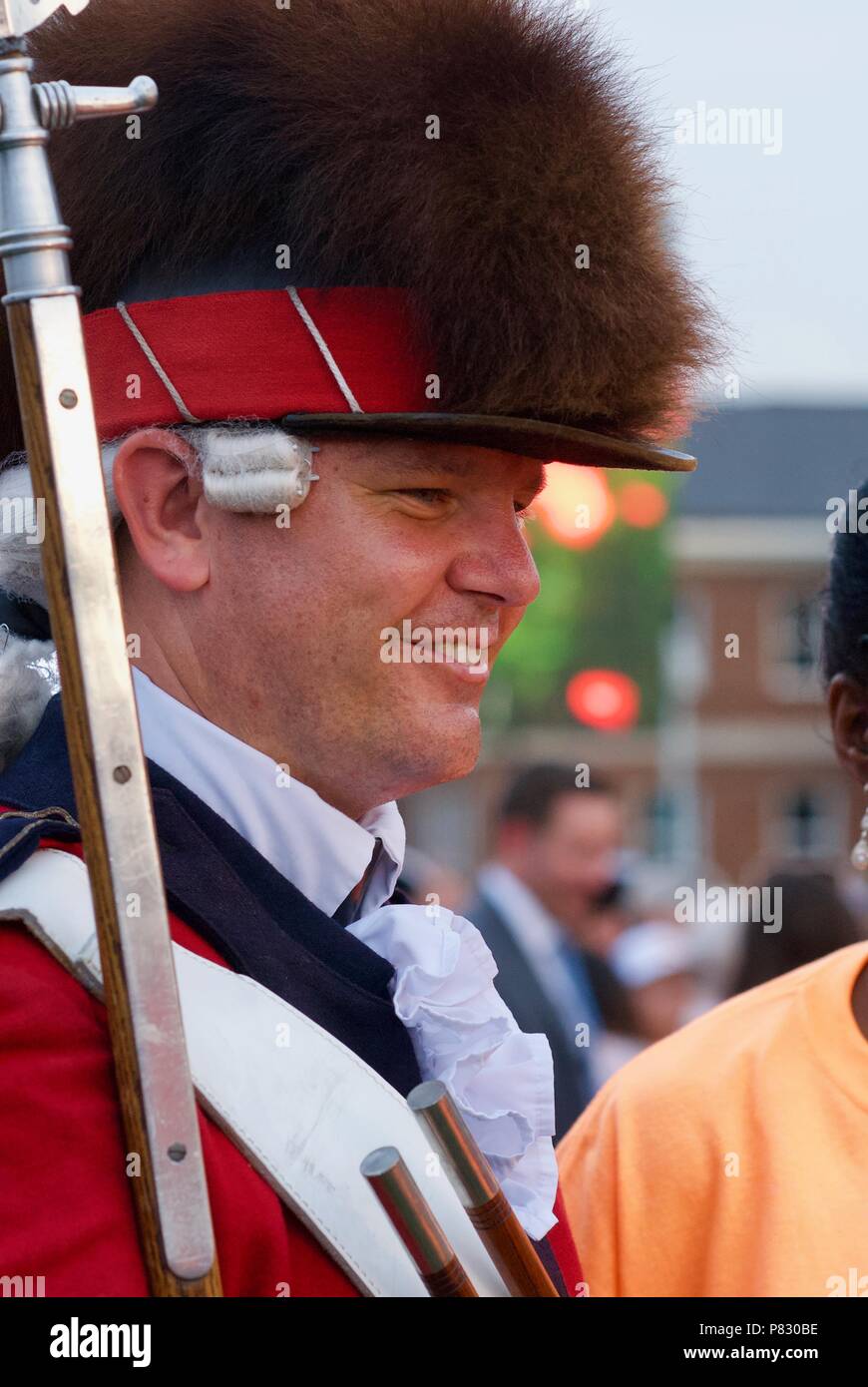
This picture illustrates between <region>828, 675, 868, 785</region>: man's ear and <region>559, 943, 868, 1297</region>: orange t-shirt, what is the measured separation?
300 millimetres

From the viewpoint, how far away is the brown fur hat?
2.00 meters

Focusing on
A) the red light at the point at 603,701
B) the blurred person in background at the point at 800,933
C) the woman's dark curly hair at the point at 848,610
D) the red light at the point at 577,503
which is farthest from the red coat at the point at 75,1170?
the red light at the point at 603,701

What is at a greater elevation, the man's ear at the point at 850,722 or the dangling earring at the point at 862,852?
the man's ear at the point at 850,722

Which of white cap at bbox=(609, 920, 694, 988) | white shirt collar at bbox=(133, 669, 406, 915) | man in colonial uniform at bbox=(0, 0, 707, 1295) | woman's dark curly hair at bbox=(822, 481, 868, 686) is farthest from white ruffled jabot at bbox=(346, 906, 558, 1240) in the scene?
white cap at bbox=(609, 920, 694, 988)

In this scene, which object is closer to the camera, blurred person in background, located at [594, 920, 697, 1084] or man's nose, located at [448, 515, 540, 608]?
man's nose, located at [448, 515, 540, 608]

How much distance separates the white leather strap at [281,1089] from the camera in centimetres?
171

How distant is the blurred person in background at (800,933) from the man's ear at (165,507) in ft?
15.0

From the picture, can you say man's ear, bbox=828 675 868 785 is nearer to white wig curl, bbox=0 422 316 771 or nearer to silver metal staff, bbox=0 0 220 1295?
white wig curl, bbox=0 422 316 771

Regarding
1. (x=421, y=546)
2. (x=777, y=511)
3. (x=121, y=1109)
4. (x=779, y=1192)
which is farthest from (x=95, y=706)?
(x=777, y=511)

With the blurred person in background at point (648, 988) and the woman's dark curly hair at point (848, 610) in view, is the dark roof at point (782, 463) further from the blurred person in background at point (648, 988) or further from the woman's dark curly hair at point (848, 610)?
the woman's dark curly hair at point (848, 610)

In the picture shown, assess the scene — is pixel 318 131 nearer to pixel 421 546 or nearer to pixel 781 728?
pixel 421 546

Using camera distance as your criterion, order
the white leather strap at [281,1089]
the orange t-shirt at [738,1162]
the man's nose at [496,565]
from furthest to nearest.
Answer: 1. the orange t-shirt at [738,1162]
2. the man's nose at [496,565]
3. the white leather strap at [281,1089]

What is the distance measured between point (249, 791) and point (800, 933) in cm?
456

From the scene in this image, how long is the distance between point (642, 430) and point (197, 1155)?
1.08 metres
